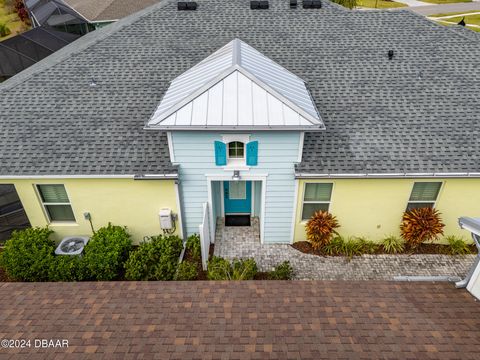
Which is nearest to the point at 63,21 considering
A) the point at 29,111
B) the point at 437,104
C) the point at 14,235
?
the point at 29,111

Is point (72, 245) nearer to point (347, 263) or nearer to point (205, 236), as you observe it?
point (205, 236)

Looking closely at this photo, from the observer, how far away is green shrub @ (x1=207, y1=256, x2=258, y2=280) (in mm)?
9359

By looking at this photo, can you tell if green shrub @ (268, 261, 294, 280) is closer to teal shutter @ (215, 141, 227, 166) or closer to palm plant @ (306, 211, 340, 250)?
palm plant @ (306, 211, 340, 250)

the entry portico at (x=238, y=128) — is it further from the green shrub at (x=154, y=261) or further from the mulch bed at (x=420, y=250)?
the green shrub at (x=154, y=261)

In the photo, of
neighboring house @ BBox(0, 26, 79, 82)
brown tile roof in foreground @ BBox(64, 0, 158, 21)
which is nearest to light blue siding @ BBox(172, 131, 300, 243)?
neighboring house @ BBox(0, 26, 79, 82)

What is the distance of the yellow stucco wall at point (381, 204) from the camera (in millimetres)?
9875

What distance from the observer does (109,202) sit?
1019cm

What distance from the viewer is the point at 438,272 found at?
33.4 ft

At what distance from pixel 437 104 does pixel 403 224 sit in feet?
13.3

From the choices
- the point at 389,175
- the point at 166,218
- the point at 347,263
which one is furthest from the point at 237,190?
the point at 389,175

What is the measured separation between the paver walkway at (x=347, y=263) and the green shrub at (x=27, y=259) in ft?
16.6

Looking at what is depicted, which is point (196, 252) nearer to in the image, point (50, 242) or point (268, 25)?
point (50, 242)

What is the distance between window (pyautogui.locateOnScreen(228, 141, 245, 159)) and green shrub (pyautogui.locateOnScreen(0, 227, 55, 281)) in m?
6.05

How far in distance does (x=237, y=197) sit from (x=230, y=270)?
2.93 meters
